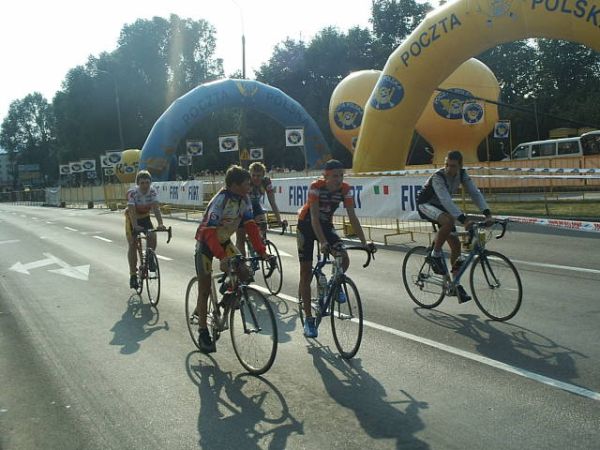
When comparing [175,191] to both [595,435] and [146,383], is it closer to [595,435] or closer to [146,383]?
[146,383]

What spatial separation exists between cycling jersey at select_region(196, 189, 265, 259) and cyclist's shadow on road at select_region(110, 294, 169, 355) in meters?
1.72

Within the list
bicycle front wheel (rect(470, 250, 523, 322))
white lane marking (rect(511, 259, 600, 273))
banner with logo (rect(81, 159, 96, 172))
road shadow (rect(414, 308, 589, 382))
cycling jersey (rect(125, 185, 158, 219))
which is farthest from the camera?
banner with logo (rect(81, 159, 96, 172))

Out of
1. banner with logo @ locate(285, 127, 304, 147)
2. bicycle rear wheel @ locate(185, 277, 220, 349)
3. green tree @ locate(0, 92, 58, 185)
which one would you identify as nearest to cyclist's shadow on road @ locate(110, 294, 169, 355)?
bicycle rear wheel @ locate(185, 277, 220, 349)

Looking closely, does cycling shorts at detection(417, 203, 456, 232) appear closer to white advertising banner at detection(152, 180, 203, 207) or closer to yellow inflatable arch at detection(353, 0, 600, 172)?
yellow inflatable arch at detection(353, 0, 600, 172)

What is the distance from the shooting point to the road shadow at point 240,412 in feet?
13.5

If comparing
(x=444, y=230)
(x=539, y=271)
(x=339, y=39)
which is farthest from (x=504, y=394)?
(x=339, y=39)

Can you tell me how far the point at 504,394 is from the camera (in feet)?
15.2

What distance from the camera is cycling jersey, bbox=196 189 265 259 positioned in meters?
5.45

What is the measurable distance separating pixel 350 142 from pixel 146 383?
30643mm

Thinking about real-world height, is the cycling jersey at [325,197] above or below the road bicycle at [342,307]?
above

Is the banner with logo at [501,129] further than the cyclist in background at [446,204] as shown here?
Yes

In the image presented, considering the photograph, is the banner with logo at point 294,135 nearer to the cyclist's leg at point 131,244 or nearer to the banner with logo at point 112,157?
the banner with logo at point 112,157

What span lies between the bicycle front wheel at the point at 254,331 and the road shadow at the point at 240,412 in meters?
0.16

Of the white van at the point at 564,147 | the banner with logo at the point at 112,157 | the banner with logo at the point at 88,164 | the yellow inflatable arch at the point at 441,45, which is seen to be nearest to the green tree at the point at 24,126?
the banner with logo at the point at 88,164
